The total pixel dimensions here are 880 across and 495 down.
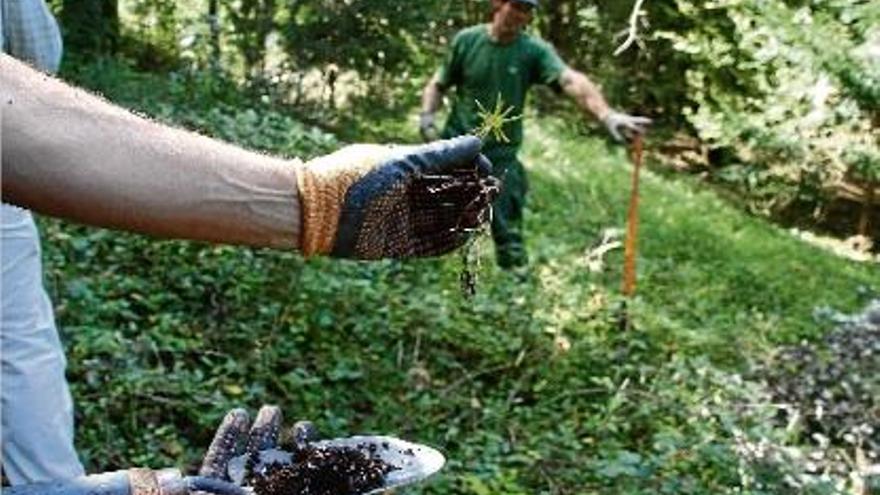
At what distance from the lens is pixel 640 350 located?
254 inches

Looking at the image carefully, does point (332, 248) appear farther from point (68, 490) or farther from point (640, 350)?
point (640, 350)

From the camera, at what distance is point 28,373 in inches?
135

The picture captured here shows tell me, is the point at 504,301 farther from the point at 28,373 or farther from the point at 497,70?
the point at 28,373

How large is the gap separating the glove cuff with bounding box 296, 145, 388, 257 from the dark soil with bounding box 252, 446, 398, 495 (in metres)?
0.84

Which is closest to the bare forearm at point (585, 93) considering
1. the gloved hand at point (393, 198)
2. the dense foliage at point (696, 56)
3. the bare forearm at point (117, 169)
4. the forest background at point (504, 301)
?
the forest background at point (504, 301)

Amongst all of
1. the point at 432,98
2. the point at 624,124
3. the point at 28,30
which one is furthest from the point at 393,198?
the point at 432,98

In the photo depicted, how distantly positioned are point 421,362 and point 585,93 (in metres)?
2.00

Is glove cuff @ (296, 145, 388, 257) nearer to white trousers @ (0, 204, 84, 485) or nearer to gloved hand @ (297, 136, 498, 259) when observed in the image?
gloved hand @ (297, 136, 498, 259)

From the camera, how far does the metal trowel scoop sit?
2.48m

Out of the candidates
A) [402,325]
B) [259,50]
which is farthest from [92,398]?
[259,50]

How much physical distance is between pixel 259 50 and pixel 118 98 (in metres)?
2.36

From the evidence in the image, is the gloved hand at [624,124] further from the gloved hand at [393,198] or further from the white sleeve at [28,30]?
the gloved hand at [393,198]

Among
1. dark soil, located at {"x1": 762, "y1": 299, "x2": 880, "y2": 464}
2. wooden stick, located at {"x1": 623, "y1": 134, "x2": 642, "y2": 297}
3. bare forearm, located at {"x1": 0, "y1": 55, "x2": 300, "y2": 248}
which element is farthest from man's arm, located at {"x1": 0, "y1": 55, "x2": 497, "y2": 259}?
wooden stick, located at {"x1": 623, "y1": 134, "x2": 642, "y2": 297}

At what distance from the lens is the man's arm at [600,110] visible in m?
6.33
